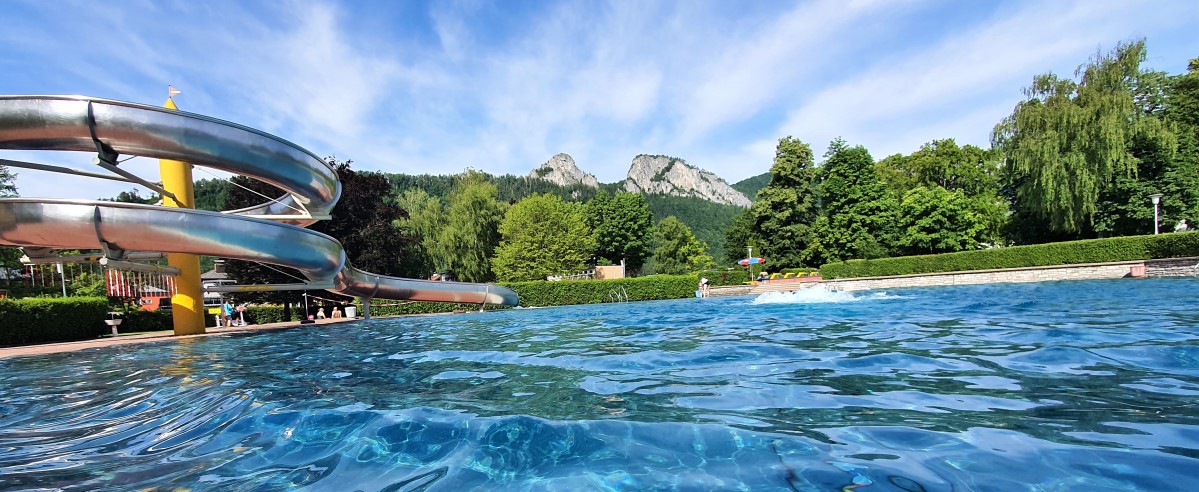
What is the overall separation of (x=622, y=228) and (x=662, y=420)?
2220 inches

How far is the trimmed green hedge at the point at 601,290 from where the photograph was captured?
98.0 feet

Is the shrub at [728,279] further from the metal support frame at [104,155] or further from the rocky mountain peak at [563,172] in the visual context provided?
the rocky mountain peak at [563,172]

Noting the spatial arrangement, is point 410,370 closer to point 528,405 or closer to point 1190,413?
point 528,405

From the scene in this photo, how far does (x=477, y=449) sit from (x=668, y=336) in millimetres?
5643

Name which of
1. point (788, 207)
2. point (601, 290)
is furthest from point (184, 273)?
point (788, 207)

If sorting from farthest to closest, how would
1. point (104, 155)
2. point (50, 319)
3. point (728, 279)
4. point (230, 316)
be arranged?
point (728, 279) → point (230, 316) → point (50, 319) → point (104, 155)

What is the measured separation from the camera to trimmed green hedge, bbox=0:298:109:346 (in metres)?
12.6

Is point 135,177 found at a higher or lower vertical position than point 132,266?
higher

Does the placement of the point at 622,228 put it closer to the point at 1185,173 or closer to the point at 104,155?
the point at 1185,173

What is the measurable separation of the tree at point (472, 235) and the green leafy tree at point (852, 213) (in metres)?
25.0

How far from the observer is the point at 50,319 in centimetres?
1332

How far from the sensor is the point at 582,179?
184250mm

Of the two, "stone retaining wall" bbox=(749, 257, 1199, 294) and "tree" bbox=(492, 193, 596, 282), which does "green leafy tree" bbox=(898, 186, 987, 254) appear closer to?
"stone retaining wall" bbox=(749, 257, 1199, 294)

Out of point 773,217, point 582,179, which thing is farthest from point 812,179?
point 582,179
